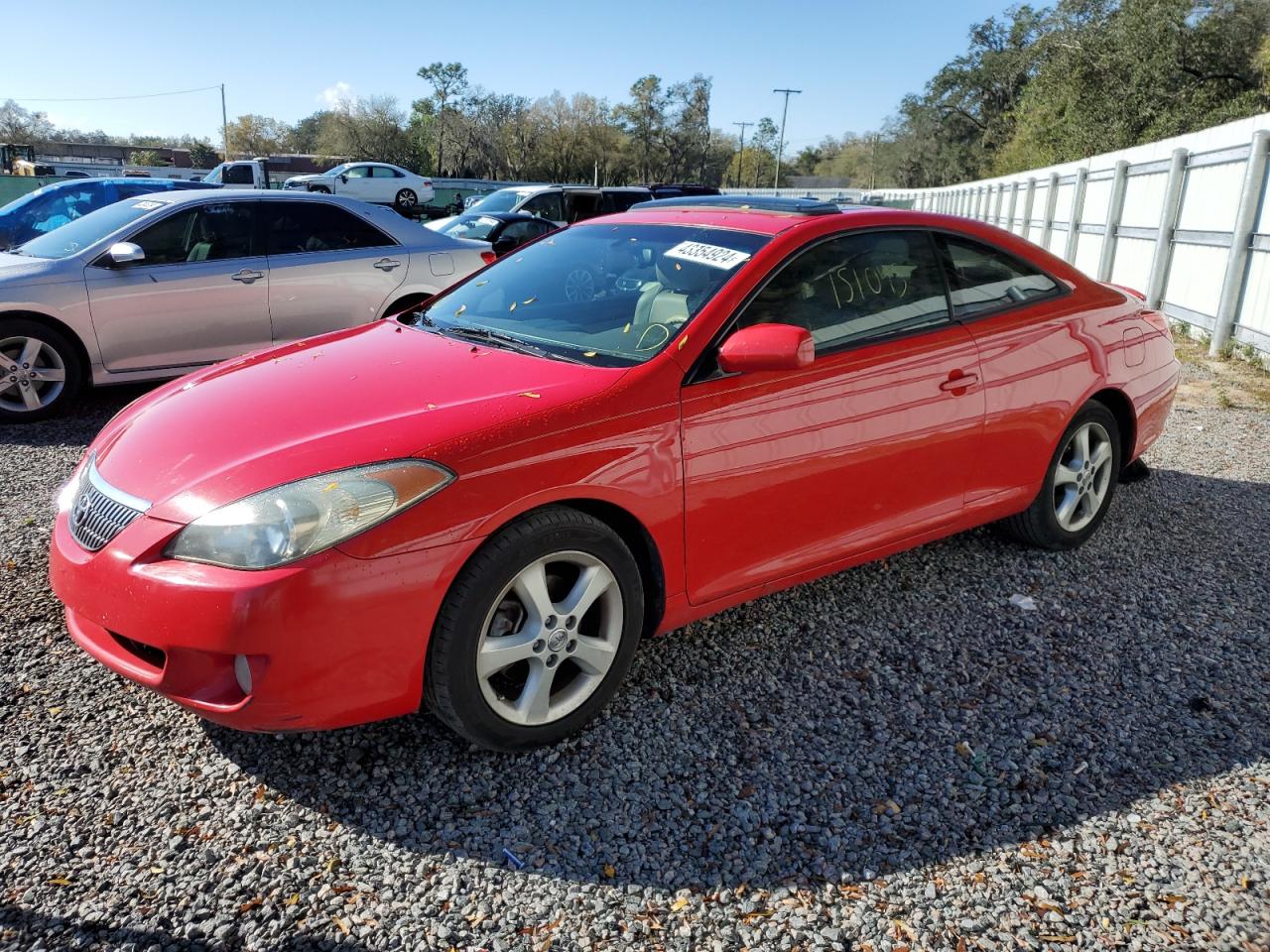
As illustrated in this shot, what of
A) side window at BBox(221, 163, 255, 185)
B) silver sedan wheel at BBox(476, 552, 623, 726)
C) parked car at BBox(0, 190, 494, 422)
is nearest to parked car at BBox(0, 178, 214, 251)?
parked car at BBox(0, 190, 494, 422)

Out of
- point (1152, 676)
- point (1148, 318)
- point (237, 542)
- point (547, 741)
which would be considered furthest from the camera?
point (1148, 318)

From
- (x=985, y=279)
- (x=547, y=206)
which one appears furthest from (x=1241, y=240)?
(x=547, y=206)

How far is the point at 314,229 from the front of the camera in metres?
7.46

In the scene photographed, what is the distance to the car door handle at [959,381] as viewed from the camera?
12.2 feet

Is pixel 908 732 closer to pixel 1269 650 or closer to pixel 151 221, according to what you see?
pixel 1269 650

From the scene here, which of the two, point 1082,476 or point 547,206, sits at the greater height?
point 547,206

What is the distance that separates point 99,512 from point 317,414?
26.4 inches

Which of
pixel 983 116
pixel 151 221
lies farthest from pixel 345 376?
pixel 983 116

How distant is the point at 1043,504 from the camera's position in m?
4.32

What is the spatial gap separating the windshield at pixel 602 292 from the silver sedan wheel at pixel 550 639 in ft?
2.37

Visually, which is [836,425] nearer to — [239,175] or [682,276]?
[682,276]

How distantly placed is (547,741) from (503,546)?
68cm

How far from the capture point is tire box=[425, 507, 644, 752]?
261 centimetres

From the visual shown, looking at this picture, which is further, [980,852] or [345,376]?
[345,376]
